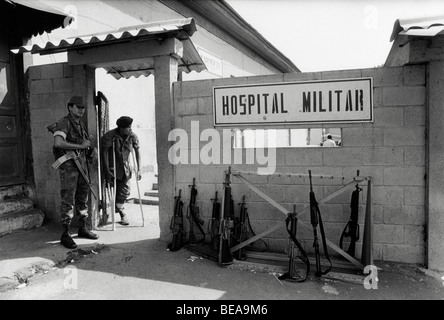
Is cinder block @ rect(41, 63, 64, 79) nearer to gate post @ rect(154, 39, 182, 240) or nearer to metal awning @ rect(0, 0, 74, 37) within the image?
metal awning @ rect(0, 0, 74, 37)

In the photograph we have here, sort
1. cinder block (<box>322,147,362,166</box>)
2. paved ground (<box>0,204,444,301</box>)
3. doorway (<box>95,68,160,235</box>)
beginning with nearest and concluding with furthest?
paved ground (<box>0,204,444,301</box>)
cinder block (<box>322,147,362,166</box>)
doorway (<box>95,68,160,235</box>)

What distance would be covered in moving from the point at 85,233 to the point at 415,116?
4.97 meters

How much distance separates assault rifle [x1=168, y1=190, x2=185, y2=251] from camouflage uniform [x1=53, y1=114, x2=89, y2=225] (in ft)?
5.07

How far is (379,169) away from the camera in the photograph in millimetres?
4133

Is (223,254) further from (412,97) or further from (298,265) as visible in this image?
(412,97)

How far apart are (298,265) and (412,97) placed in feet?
8.22

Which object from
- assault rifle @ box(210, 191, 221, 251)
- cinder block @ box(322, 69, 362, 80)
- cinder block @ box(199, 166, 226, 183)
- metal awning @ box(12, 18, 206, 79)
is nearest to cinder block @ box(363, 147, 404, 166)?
cinder block @ box(322, 69, 362, 80)

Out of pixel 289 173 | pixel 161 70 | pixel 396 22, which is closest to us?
pixel 396 22

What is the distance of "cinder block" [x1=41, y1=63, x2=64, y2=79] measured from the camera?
5.72 meters

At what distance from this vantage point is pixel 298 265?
13.7 ft

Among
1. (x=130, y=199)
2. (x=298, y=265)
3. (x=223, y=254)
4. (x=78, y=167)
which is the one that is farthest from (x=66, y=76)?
(x=298, y=265)

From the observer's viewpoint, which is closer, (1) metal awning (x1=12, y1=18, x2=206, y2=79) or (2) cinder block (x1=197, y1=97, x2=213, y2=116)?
(1) metal awning (x1=12, y1=18, x2=206, y2=79)

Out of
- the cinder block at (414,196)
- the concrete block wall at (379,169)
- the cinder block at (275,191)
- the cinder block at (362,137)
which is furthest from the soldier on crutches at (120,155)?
the cinder block at (414,196)

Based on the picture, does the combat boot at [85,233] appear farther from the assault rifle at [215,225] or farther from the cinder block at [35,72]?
the cinder block at [35,72]
